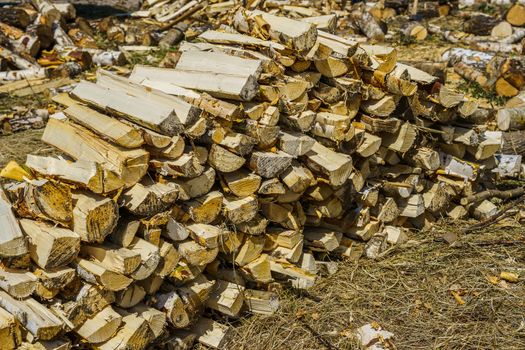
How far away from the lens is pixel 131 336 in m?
3.58

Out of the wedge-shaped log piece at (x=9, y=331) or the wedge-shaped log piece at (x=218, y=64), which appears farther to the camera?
the wedge-shaped log piece at (x=218, y=64)

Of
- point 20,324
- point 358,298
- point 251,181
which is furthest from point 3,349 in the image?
point 358,298

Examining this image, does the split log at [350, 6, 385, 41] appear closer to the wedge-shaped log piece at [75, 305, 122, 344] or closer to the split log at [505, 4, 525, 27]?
the split log at [505, 4, 525, 27]

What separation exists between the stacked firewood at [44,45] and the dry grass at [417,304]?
7127 millimetres

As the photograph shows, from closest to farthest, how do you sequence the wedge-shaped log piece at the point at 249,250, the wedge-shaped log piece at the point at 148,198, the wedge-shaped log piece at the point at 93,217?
the wedge-shaped log piece at the point at 93,217 < the wedge-shaped log piece at the point at 148,198 < the wedge-shaped log piece at the point at 249,250

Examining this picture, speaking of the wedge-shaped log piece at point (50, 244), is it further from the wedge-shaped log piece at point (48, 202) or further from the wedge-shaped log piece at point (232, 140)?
the wedge-shaped log piece at point (232, 140)

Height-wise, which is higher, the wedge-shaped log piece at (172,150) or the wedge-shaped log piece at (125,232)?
the wedge-shaped log piece at (172,150)

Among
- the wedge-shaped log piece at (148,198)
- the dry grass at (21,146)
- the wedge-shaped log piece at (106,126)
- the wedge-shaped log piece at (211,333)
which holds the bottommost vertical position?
the dry grass at (21,146)

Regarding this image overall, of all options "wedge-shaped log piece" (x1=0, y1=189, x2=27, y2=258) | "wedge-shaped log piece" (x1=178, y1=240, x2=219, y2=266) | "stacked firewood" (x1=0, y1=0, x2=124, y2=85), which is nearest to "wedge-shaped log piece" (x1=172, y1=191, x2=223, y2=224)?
"wedge-shaped log piece" (x1=178, y1=240, x2=219, y2=266)

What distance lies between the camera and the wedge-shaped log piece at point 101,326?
11.5ft

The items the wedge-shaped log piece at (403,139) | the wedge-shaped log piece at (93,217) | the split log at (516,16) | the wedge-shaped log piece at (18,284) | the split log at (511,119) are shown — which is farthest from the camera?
the split log at (516,16)

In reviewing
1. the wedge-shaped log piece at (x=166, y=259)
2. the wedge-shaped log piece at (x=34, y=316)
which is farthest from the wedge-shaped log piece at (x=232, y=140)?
the wedge-shaped log piece at (x=34, y=316)

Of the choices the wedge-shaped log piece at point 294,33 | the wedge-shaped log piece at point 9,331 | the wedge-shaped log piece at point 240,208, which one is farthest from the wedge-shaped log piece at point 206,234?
the wedge-shaped log piece at point 294,33

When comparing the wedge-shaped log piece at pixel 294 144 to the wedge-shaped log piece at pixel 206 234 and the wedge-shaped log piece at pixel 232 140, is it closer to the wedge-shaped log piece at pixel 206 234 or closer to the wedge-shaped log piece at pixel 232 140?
the wedge-shaped log piece at pixel 232 140
